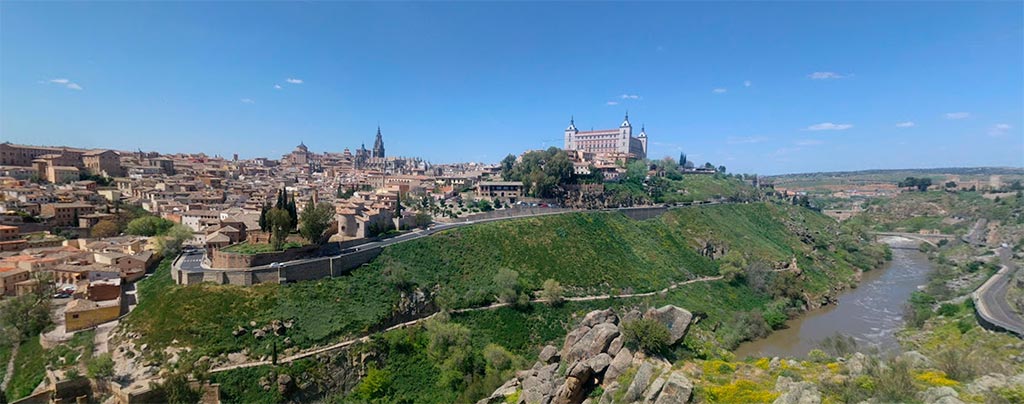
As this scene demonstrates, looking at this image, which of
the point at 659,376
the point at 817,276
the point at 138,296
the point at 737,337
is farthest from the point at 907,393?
the point at 817,276

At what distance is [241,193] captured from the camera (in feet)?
192

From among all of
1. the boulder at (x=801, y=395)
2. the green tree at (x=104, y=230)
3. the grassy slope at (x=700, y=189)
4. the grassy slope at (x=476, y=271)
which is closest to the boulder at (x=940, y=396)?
the boulder at (x=801, y=395)

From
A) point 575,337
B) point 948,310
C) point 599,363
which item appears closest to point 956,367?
point 599,363

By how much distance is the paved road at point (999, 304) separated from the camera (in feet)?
97.2

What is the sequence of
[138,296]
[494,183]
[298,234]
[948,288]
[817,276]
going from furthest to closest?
1. [494,183]
2. [817,276]
3. [948,288]
4. [298,234]
5. [138,296]

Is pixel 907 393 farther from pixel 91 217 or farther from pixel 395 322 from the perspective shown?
pixel 91 217

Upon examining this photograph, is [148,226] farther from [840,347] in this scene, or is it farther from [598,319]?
[840,347]

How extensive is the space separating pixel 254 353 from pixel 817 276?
58.6 metres

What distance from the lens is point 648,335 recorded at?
55.6ft

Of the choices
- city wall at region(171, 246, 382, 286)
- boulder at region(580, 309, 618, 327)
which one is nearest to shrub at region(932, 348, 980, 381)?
boulder at region(580, 309, 618, 327)

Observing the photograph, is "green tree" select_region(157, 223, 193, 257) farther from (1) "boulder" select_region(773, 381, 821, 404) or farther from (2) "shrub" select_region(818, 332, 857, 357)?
(2) "shrub" select_region(818, 332, 857, 357)

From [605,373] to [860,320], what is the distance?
3828cm

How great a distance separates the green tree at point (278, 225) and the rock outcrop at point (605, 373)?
19428mm

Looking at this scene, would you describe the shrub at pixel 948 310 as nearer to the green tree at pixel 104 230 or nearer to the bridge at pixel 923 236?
the bridge at pixel 923 236
